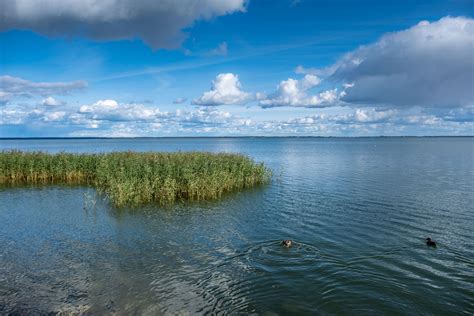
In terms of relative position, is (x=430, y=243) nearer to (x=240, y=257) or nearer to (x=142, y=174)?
(x=240, y=257)

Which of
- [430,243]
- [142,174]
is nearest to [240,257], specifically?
[430,243]

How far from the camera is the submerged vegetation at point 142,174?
2734cm

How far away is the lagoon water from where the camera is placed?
37.9ft

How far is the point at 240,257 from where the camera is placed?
15594 millimetres

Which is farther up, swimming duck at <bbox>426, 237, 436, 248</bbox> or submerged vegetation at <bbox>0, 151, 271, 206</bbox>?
submerged vegetation at <bbox>0, 151, 271, 206</bbox>

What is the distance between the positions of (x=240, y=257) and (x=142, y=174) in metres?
16.1

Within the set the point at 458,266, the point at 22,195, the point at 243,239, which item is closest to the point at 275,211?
the point at 243,239

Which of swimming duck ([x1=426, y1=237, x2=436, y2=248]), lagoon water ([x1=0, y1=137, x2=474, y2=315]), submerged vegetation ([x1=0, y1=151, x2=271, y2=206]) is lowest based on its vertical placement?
lagoon water ([x1=0, y1=137, x2=474, y2=315])

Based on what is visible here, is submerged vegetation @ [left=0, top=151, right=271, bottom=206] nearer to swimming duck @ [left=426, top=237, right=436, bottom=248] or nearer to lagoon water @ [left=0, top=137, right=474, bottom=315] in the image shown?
lagoon water @ [left=0, top=137, right=474, bottom=315]

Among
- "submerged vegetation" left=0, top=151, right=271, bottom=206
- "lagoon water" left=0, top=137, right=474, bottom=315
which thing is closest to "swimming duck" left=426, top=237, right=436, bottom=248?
"lagoon water" left=0, top=137, right=474, bottom=315

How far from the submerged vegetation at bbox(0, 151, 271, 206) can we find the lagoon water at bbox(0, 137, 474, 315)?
2217mm

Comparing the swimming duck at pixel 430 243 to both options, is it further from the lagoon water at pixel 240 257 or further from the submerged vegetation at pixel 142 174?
the submerged vegetation at pixel 142 174

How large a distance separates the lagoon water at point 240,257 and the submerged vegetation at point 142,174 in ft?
7.27

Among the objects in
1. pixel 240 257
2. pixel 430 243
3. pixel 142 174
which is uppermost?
pixel 142 174
